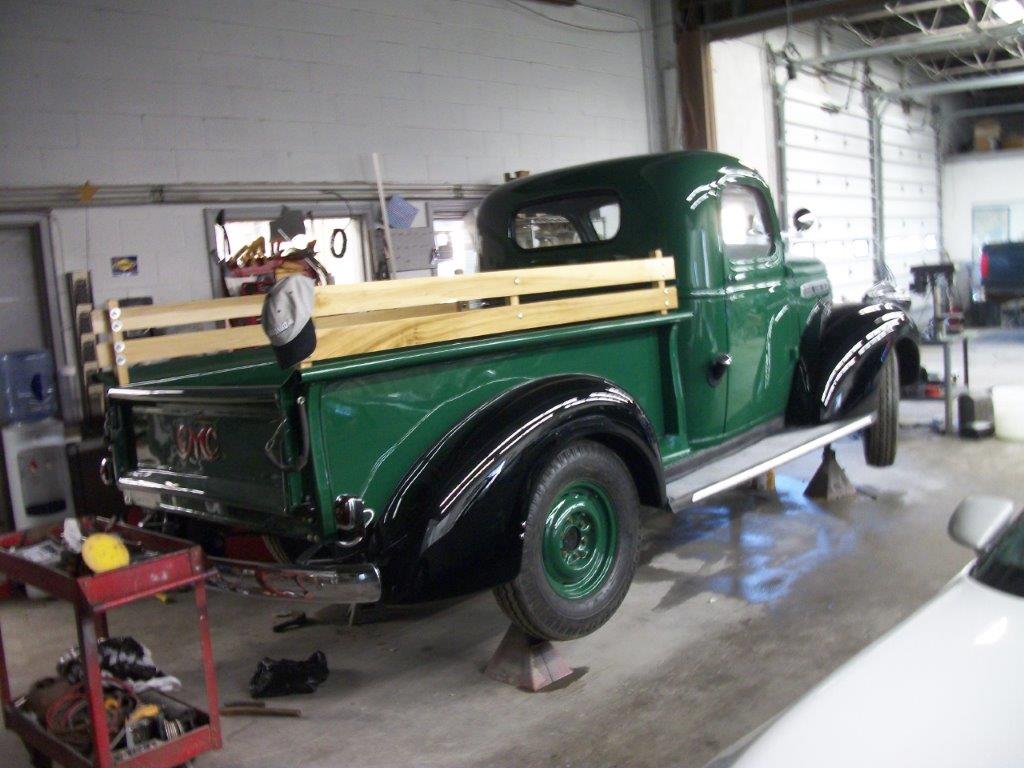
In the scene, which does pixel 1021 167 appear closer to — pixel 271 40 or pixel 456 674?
pixel 271 40

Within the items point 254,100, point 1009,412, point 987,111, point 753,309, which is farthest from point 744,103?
point 987,111

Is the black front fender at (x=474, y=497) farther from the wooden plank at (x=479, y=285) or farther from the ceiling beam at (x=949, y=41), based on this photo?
the ceiling beam at (x=949, y=41)

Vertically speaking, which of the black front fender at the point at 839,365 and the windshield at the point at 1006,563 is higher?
the black front fender at the point at 839,365

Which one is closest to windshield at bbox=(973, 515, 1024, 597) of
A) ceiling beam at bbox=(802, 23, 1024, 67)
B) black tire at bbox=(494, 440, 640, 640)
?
black tire at bbox=(494, 440, 640, 640)

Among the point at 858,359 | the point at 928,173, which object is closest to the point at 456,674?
the point at 858,359

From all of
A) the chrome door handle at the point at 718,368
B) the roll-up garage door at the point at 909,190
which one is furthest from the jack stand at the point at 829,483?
the roll-up garage door at the point at 909,190

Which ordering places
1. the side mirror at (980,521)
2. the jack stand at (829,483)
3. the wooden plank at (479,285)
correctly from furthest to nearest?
the jack stand at (829,483), the wooden plank at (479,285), the side mirror at (980,521)

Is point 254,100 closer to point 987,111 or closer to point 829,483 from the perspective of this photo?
point 829,483

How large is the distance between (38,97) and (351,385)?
3.99 metres

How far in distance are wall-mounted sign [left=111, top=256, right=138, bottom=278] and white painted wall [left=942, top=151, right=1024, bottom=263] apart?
17682 millimetres

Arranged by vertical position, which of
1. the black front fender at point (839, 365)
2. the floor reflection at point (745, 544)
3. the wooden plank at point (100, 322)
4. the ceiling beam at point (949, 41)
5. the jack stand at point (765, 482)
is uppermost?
the ceiling beam at point (949, 41)

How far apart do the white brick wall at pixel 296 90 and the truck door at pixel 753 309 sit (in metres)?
3.52

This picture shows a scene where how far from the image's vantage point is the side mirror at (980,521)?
246 cm

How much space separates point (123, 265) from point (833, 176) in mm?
10998
